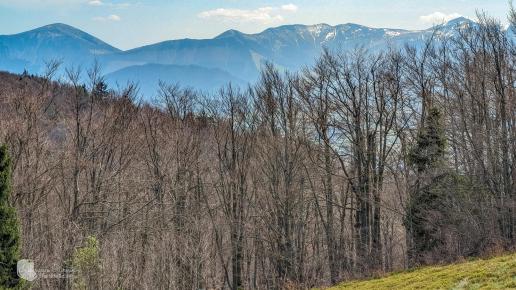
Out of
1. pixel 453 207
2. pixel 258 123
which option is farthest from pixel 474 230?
pixel 258 123

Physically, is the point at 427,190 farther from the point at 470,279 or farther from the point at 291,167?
the point at 470,279

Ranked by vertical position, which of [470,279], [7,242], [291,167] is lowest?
[470,279]

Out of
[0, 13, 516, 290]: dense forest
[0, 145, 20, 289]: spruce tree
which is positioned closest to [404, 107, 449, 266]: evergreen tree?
[0, 13, 516, 290]: dense forest

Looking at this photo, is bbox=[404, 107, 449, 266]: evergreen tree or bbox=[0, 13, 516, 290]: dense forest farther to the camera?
bbox=[0, 13, 516, 290]: dense forest

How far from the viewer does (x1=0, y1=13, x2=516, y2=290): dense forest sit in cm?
2452

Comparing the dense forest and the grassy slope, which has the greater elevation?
the dense forest

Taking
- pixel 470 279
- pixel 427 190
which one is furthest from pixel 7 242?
pixel 427 190

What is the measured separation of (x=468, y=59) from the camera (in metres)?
29.4

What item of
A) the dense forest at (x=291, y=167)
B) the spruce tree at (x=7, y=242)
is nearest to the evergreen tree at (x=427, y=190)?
the dense forest at (x=291, y=167)

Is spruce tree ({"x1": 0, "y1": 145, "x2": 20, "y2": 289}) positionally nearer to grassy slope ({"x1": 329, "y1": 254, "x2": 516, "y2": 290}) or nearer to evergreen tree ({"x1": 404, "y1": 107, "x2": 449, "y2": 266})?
grassy slope ({"x1": 329, "y1": 254, "x2": 516, "y2": 290})

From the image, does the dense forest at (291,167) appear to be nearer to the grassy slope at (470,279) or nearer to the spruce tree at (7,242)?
the spruce tree at (7,242)

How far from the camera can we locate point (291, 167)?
2966cm

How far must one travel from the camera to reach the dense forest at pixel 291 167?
2452 centimetres

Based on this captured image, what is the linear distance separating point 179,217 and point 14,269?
50.6 ft
